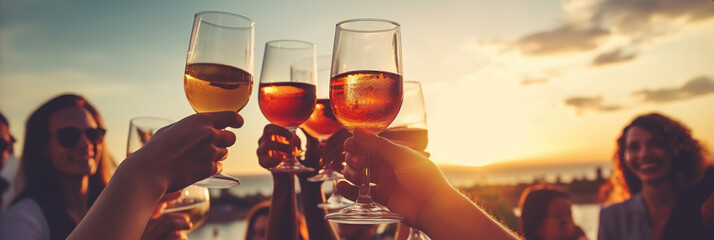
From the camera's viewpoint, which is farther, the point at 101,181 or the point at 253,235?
the point at 253,235

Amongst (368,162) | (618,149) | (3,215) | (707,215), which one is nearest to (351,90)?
(368,162)

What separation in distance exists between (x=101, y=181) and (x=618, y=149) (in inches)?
243

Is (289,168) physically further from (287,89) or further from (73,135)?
(73,135)

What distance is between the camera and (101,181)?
435 centimetres

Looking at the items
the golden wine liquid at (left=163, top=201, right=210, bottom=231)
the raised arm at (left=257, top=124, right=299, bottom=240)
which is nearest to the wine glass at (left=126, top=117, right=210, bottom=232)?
the golden wine liquid at (left=163, top=201, right=210, bottom=231)

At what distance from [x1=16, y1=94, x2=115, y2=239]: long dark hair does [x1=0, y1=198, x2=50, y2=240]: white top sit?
0.19ft

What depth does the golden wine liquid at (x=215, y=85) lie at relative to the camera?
1.55m

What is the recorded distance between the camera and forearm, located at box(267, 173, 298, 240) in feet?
6.01

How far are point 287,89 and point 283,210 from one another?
49 cm

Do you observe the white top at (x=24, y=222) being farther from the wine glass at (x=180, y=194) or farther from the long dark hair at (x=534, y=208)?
the long dark hair at (x=534, y=208)

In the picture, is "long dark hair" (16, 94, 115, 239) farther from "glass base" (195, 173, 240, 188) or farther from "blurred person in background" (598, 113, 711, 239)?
"blurred person in background" (598, 113, 711, 239)

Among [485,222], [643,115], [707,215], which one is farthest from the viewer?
[643,115]

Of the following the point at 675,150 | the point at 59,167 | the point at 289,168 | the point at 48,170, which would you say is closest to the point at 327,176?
the point at 289,168

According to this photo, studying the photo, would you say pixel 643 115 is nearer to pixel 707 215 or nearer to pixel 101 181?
pixel 707 215
